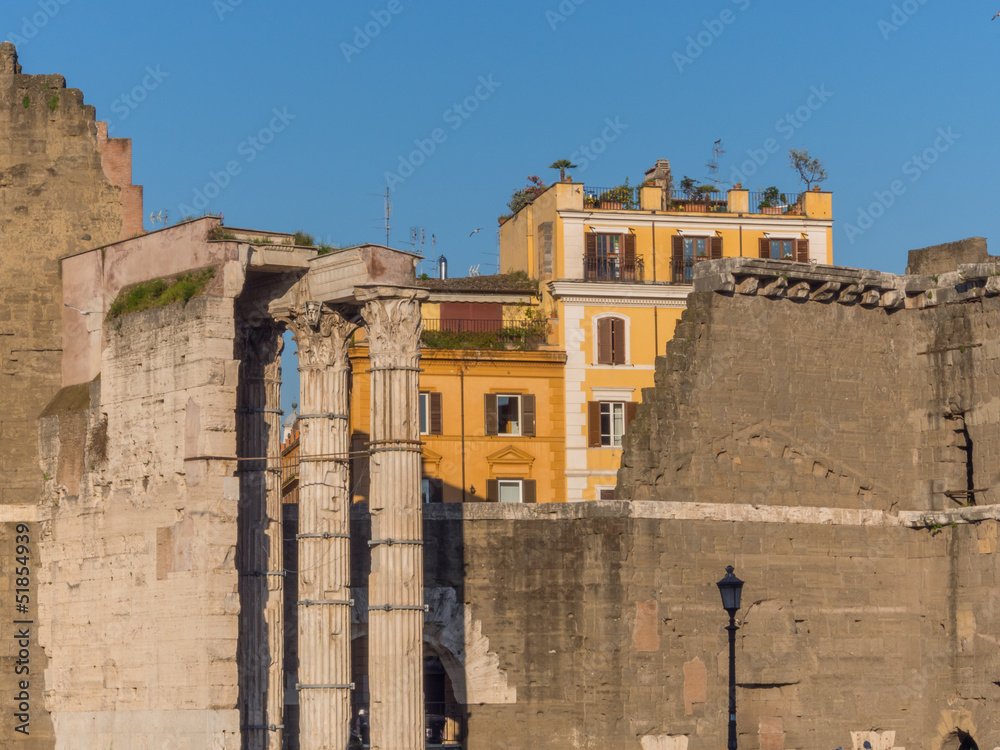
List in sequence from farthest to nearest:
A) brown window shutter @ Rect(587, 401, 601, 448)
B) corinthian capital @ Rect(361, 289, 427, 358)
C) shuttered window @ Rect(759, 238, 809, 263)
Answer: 1. shuttered window @ Rect(759, 238, 809, 263)
2. brown window shutter @ Rect(587, 401, 601, 448)
3. corinthian capital @ Rect(361, 289, 427, 358)

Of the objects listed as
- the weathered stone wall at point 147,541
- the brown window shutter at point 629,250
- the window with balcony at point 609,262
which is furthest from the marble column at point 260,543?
the brown window shutter at point 629,250

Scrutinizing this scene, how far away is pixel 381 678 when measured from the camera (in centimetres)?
2783

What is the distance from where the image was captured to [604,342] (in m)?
51.4

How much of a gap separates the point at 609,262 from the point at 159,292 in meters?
23.6

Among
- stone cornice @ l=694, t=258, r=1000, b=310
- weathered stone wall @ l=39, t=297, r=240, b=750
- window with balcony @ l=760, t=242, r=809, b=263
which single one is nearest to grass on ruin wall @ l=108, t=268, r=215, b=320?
weathered stone wall @ l=39, t=297, r=240, b=750

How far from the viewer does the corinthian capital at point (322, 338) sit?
29453 millimetres

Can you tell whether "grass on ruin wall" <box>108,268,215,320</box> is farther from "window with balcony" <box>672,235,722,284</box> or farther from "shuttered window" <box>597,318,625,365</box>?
"window with balcony" <box>672,235,722,284</box>

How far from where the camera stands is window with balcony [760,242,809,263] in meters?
53.5

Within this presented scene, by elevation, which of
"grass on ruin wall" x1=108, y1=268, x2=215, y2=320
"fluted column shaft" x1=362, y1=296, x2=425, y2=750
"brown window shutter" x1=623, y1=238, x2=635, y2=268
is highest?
"brown window shutter" x1=623, y1=238, x2=635, y2=268

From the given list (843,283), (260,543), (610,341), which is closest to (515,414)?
(610,341)

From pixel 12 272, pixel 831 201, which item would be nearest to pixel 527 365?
pixel 831 201

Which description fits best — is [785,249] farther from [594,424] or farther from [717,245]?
[594,424]

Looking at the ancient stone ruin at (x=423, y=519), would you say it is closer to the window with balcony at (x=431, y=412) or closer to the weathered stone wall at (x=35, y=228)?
the weathered stone wall at (x=35, y=228)

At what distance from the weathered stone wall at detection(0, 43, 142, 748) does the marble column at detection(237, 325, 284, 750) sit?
324 centimetres
